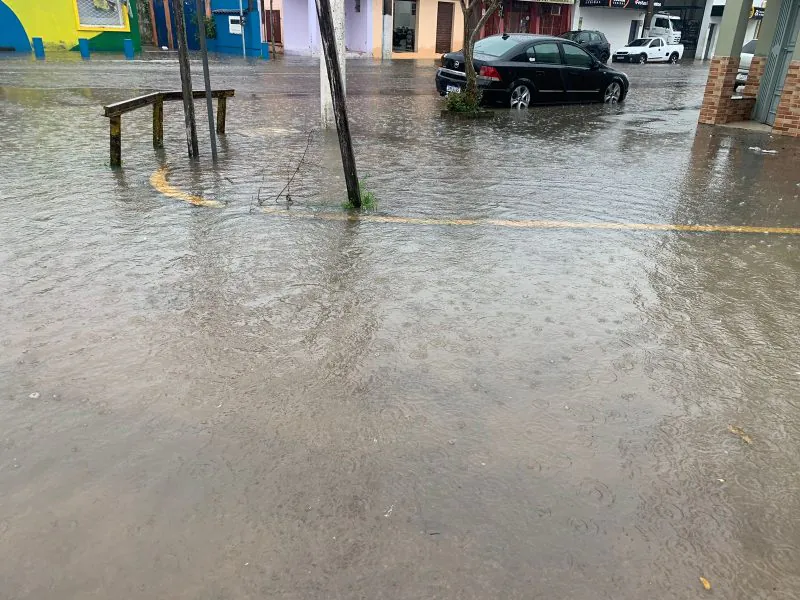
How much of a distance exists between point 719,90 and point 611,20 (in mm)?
33107

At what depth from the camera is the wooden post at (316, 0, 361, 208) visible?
5613 mm

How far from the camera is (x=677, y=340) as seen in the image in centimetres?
409

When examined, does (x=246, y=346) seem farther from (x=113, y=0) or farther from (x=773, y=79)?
(x=113, y=0)

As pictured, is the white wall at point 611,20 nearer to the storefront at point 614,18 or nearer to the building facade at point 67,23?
the storefront at point 614,18

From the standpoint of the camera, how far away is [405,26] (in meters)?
34.1

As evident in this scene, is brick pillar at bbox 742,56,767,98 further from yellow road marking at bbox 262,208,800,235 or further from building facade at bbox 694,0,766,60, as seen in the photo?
building facade at bbox 694,0,766,60

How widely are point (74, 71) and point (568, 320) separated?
20.1 meters

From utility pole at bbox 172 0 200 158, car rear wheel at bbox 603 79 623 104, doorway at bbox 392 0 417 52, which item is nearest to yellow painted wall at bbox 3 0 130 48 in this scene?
doorway at bbox 392 0 417 52

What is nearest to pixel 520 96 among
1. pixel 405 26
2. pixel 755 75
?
pixel 755 75

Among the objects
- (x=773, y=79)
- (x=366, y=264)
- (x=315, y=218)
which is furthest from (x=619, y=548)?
(x=773, y=79)

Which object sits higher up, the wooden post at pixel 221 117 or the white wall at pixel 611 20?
the white wall at pixel 611 20

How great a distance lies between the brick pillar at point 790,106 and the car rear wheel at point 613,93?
4798 mm

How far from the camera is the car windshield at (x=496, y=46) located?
45.5ft

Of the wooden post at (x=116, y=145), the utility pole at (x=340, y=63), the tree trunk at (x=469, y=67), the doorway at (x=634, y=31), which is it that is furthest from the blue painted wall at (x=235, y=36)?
the wooden post at (x=116, y=145)
